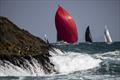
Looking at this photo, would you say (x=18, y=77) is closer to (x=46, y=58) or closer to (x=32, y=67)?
(x=32, y=67)

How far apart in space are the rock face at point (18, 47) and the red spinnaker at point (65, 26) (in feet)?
128

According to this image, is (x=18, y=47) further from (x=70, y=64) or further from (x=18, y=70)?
(x=70, y=64)

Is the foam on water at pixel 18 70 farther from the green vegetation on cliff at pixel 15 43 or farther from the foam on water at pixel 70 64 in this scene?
the foam on water at pixel 70 64

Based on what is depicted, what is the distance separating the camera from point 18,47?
930 inches

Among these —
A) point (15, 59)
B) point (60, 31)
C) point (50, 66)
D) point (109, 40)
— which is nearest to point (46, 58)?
point (50, 66)

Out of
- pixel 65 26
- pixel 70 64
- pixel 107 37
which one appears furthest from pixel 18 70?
pixel 107 37

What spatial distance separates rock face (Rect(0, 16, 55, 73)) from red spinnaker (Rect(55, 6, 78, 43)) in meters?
39.2

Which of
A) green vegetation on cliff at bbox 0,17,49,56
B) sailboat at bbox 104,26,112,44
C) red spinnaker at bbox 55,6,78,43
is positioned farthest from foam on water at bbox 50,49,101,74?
sailboat at bbox 104,26,112,44

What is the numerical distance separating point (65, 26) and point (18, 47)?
146ft

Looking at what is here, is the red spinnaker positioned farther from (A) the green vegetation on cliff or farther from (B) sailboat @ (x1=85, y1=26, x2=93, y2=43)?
(A) the green vegetation on cliff

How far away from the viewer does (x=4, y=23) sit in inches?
1043

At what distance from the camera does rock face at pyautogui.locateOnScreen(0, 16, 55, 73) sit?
69.9ft

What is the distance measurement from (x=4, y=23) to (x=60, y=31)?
43304 mm

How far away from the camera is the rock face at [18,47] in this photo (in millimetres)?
21297
